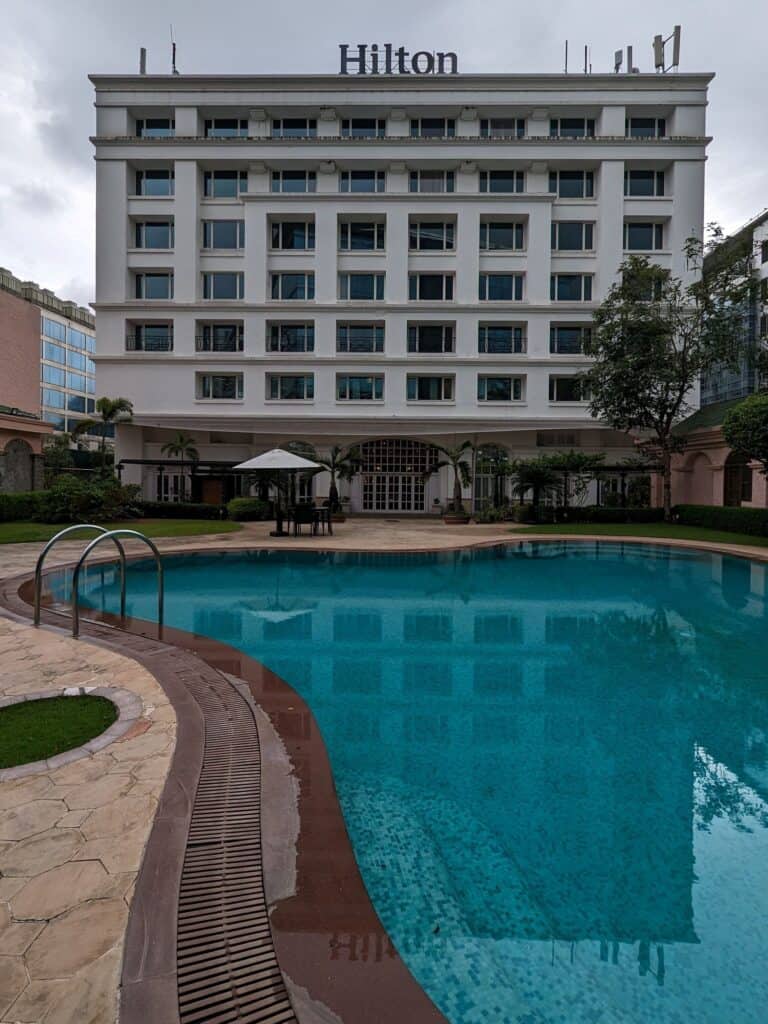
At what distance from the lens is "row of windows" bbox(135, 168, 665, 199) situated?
3002 centimetres

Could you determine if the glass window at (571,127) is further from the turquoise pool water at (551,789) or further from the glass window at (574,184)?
the turquoise pool water at (551,789)

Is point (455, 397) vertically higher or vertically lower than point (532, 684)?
higher

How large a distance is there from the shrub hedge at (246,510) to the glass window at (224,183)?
16.9 metres

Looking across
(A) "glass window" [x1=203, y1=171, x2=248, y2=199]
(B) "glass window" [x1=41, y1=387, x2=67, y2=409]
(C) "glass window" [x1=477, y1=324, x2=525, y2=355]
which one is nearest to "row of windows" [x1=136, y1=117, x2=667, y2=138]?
(A) "glass window" [x1=203, y1=171, x2=248, y2=199]

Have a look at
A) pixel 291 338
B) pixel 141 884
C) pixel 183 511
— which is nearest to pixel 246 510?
pixel 183 511

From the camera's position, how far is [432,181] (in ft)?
98.9

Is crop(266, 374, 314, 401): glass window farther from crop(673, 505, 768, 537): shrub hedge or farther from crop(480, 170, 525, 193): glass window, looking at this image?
crop(673, 505, 768, 537): shrub hedge

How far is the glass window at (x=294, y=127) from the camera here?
30.6 metres

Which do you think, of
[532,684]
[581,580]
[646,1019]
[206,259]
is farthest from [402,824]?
[206,259]

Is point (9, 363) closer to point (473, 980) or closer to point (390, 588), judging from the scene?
point (390, 588)

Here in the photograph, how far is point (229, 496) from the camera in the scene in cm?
3091

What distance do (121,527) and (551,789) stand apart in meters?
19.3

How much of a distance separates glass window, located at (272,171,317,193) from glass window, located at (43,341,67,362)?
4337 cm

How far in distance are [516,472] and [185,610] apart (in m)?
18.5
